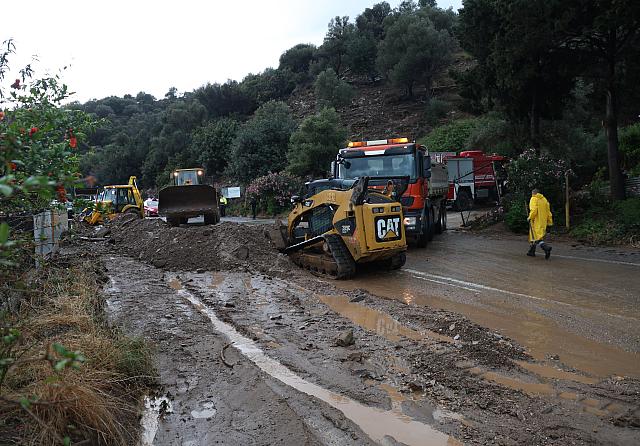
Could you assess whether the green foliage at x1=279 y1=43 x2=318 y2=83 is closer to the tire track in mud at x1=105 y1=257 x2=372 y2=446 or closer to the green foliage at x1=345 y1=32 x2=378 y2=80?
the green foliage at x1=345 y1=32 x2=378 y2=80

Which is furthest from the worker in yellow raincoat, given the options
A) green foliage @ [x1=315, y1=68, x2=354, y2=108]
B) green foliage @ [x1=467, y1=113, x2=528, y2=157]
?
green foliage @ [x1=315, y1=68, x2=354, y2=108]

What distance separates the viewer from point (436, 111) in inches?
1741

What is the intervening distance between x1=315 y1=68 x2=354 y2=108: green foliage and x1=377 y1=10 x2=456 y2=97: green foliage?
438 centimetres

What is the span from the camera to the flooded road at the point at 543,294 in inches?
240

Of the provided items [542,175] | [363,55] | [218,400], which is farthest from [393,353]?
[363,55]

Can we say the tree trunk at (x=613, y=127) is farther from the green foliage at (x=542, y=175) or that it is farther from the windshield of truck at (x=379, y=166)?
the windshield of truck at (x=379, y=166)

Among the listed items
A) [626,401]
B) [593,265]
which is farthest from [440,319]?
[593,265]

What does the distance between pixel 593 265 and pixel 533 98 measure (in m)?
9.63

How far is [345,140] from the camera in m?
33.8

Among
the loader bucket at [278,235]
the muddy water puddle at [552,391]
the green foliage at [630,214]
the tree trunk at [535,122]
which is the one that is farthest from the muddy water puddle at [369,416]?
the tree trunk at [535,122]

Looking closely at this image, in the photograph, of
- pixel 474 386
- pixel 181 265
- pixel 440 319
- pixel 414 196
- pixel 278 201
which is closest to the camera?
pixel 474 386

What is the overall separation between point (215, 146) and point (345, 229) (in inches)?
1512

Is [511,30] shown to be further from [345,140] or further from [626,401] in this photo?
[345,140]

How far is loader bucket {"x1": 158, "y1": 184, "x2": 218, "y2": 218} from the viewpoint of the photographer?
62.8 ft
